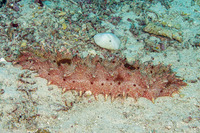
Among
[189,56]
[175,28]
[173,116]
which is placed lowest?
[173,116]

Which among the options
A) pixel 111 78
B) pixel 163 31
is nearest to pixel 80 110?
pixel 111 78

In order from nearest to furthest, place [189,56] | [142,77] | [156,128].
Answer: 1. [156,128]
2. [142,77]
3. [189,56]

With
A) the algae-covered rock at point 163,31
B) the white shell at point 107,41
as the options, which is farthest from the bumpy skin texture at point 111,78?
the algae-covered rock at point 163,31

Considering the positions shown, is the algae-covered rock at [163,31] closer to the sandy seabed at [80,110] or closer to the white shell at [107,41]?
the white shell at [107,41]

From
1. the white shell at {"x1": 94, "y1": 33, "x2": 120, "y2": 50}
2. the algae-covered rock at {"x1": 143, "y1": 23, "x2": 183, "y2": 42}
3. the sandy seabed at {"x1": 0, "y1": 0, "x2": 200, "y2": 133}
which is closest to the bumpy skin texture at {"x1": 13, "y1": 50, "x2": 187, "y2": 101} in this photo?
the sandy seabed at {"x1": 0, "y1": 0, "x2": 200, "y2": 133}

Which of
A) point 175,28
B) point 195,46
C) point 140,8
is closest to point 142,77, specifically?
point 195,46

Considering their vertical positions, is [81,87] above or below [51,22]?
below

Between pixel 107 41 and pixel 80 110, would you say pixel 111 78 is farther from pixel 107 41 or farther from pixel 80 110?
pixel 107 41

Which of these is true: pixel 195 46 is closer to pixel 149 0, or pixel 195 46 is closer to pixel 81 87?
pixel 149 0

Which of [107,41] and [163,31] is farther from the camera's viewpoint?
[163,31]
